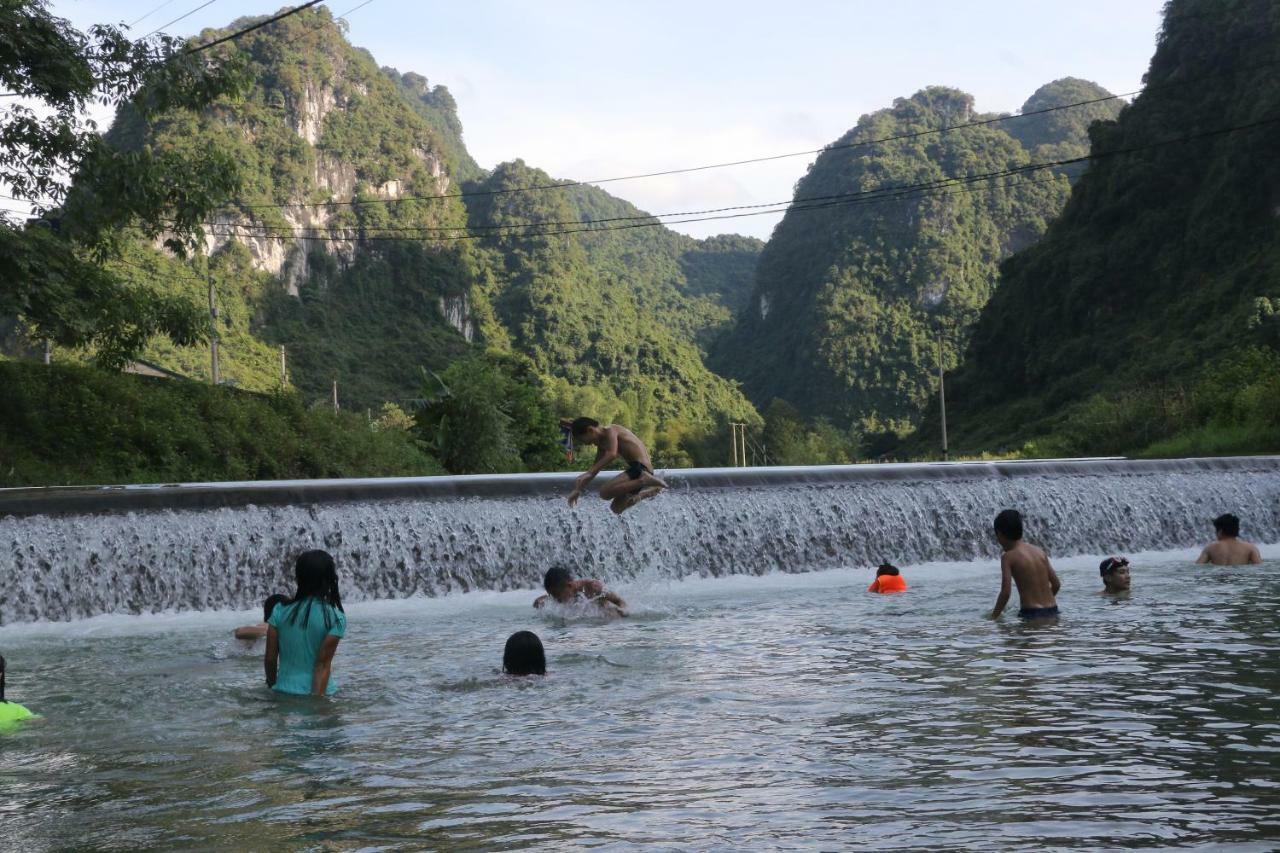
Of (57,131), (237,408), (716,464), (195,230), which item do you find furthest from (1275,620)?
(716,464)

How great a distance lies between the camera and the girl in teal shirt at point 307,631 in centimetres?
712

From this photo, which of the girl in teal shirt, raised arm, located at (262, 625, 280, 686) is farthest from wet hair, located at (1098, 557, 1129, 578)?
raised arm, located at (262, 625, 280, 686)

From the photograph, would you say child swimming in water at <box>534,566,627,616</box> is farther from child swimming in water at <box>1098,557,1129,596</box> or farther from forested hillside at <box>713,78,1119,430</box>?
forested hillside at <box>713,78,1119,430</box>

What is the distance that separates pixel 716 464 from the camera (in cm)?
8956

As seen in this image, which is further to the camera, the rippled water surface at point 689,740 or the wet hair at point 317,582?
the wet hair at point 317,582

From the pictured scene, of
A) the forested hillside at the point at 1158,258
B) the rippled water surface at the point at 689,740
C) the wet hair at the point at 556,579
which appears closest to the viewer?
the rippled water surface at the point at 689,740

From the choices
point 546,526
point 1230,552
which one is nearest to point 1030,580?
point 1230,552

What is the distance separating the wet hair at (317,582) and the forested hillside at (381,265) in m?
77.3

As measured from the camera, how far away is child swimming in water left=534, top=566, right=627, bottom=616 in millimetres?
11945

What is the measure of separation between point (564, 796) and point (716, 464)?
84620mm

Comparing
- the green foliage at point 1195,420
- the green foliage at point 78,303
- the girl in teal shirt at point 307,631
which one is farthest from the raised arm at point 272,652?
the green foliage at point 1195,420

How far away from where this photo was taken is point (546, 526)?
52.7 ft

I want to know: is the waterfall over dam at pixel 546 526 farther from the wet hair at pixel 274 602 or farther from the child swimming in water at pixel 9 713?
the child swimming in water at pixel 9 713

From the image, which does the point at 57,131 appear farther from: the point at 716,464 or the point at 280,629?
the point at 716,464
